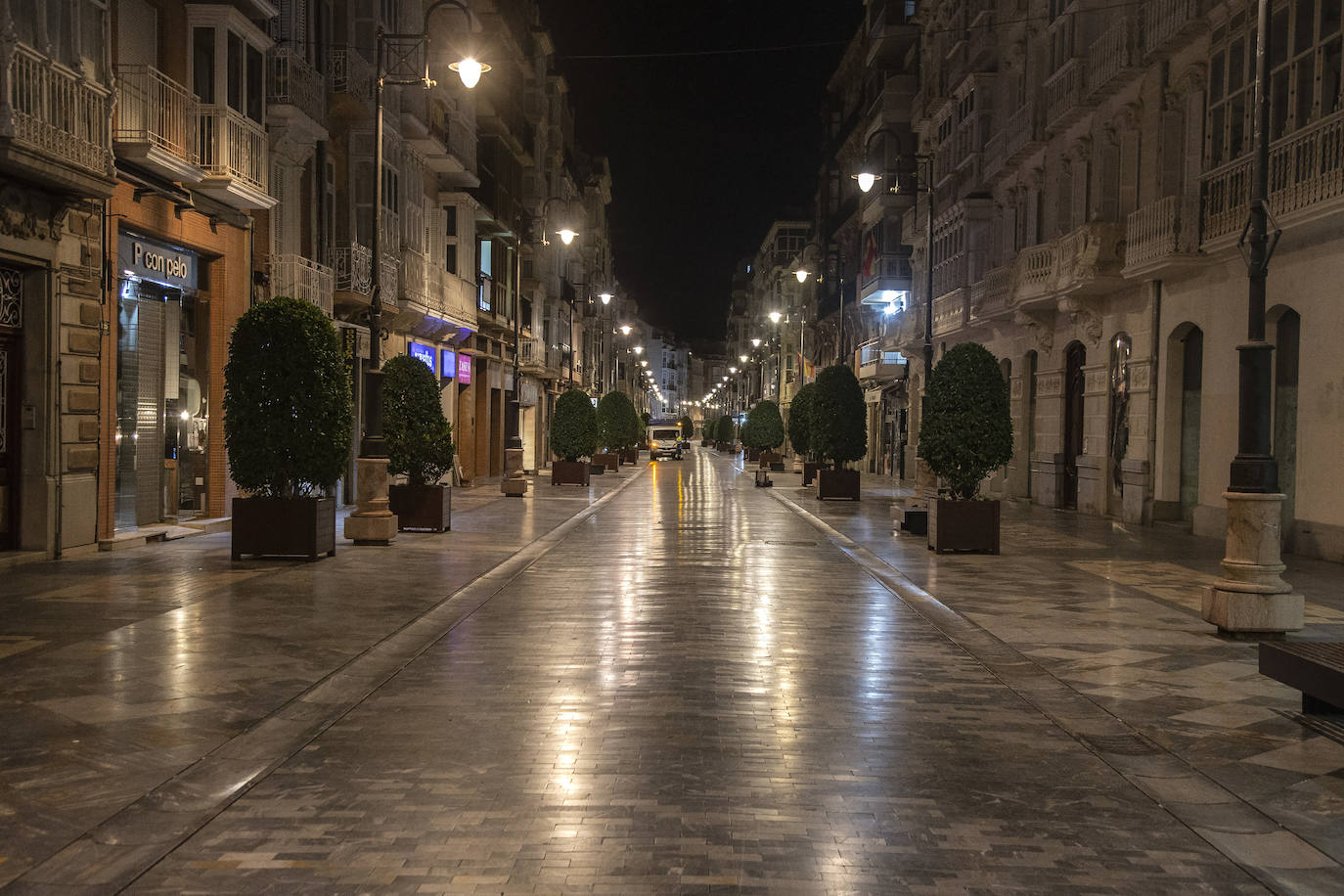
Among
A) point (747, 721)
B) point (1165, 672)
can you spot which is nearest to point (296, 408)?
point (747, 721)

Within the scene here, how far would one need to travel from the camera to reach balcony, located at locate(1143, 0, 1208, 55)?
2134 centimetres

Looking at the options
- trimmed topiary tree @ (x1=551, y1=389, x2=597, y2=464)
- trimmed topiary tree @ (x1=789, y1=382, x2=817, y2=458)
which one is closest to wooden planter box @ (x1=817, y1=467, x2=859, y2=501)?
trimmed topiary tree @ (x1=789, y1=382, x2=817, y2=458)

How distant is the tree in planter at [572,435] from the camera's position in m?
37.9

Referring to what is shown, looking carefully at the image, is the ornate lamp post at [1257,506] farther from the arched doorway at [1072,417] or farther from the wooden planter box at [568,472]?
the wooden planter box at [568,472]

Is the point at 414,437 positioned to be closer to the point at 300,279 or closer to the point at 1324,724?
the point at 300,279

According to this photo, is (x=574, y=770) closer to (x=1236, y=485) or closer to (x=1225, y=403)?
(x=1236, y=485)

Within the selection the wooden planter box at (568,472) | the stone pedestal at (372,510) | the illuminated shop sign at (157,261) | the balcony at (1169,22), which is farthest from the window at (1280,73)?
the wooden planter box at (568,472)

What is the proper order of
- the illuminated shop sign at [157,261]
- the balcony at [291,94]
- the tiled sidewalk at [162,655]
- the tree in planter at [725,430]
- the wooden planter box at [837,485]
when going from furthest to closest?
the tree in planter at [725,430], the wooden planter box at [837,485], the balcony at [291,94], the illuminated shop sign at [157,261], the tiled sidewalk at [162,655]

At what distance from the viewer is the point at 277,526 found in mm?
14945

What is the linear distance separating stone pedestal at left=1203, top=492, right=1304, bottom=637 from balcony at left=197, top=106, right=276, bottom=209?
14577 mm

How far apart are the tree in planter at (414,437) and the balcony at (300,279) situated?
2809 millimetres

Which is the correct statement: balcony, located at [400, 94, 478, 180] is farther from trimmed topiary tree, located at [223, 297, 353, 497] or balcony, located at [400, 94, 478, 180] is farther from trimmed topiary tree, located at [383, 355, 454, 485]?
trimmed topiary tree, located at [223, 297, 353, 497]

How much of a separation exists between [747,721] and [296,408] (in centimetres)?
951

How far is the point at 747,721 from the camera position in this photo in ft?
23.4
